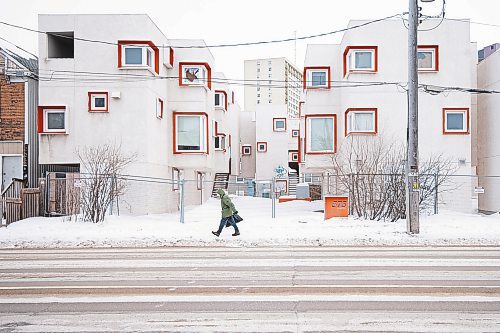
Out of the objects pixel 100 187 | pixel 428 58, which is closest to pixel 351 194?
pixel 428 58

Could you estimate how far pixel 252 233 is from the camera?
17.9 m

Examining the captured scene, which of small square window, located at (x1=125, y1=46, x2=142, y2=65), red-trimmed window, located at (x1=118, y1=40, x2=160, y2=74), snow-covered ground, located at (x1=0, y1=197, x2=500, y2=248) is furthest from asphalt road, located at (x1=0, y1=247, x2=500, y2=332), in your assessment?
small square window, located at (x1=125, y1=46, x2=142, y2=65)

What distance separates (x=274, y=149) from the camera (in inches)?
2140

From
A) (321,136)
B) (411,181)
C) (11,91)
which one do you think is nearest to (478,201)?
(321,136)

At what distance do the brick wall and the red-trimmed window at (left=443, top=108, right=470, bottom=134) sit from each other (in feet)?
59.7

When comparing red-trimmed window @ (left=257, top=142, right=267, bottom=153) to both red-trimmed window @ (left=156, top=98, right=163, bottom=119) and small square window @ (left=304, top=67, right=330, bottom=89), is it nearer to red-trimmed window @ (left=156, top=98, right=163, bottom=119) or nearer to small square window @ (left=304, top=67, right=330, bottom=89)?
small square window @ (left=304, top=67, right=330, bottom=89)

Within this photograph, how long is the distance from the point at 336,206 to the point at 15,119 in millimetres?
13712

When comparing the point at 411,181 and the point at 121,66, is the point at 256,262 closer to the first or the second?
the point at 411,181

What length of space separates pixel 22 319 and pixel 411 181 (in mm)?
12807

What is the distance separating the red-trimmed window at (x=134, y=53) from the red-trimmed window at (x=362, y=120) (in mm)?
8864

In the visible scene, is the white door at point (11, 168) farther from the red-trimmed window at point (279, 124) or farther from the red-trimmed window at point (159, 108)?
the red-trimmed window at point (279, 124)

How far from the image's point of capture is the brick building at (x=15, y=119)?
2472cm

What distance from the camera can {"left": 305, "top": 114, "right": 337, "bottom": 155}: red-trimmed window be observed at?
2819 cm

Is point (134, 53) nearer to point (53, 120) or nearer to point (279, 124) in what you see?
point (53, 120)
